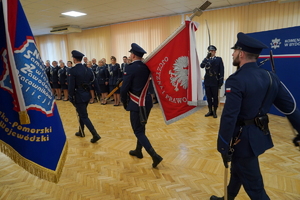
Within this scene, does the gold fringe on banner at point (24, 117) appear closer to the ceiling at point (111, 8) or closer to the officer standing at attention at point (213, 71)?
the officer standing at attention at point (213, 71)

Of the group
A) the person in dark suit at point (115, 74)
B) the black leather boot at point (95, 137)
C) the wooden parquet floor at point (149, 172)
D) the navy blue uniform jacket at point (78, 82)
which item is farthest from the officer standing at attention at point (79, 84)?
the person in dark suit at point (115, 74)

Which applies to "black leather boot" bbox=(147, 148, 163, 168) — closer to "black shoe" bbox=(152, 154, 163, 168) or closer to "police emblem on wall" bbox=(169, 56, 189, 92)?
"black shoe" bbox=(152, 154, 163, 168)

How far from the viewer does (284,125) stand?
446 centimetres

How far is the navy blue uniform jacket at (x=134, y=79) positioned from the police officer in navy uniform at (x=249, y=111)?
1.30 m

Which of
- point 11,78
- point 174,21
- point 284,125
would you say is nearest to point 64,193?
point 11,78

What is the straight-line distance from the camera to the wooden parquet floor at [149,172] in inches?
90.2

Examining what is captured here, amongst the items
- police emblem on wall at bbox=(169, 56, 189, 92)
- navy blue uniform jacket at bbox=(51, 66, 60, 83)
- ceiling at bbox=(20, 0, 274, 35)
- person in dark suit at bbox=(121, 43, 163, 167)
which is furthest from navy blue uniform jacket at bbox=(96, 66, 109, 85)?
police emblem on wall at bbox=(169, 56, 189, 92)

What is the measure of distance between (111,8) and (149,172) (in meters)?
5.71

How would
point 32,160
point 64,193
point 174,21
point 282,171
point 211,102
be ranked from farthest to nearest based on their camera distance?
1. point 174,21
2. point 211,102
3. point 282,171
4. point 64,193
5. point 32,160

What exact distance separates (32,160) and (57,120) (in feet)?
0.78

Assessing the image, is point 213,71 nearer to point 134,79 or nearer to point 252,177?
point 134,79

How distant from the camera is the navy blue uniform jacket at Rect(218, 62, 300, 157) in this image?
1433 millimetres

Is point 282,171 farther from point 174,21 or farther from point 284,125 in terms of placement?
point 174,21

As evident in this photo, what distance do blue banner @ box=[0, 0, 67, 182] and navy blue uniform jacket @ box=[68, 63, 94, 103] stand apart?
8.26 ft
